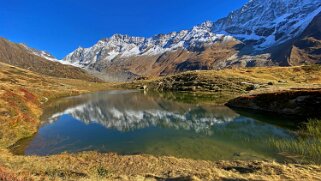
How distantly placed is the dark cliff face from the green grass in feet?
45.2

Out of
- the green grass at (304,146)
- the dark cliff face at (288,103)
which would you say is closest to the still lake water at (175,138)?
the green grass at (304,146)

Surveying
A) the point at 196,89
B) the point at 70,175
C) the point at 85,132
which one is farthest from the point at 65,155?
the point at 196,89

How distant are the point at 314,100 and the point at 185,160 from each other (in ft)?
132

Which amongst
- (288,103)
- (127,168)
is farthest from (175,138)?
(288,103)

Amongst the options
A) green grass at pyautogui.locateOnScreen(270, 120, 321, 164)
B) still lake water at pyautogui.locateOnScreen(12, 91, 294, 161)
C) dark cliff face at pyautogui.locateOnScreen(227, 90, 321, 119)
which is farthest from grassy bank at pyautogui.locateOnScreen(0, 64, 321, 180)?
dark cliff face at pyautogui.locateOnScreen(227, 90, 321, 119)

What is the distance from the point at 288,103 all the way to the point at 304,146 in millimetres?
33407

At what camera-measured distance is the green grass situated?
96.4ft

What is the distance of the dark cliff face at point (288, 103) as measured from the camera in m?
57.7

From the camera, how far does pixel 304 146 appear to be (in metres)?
34.0

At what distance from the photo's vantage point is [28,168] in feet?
90.2

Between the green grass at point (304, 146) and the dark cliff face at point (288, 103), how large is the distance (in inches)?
543

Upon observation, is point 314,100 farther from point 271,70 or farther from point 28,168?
point 271,70

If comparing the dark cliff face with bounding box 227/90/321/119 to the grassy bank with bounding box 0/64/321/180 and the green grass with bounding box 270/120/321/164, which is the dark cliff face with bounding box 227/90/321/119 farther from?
the grassy bank with bounding box 0/64/321/180

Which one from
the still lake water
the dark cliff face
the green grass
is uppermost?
the dark cliff face
